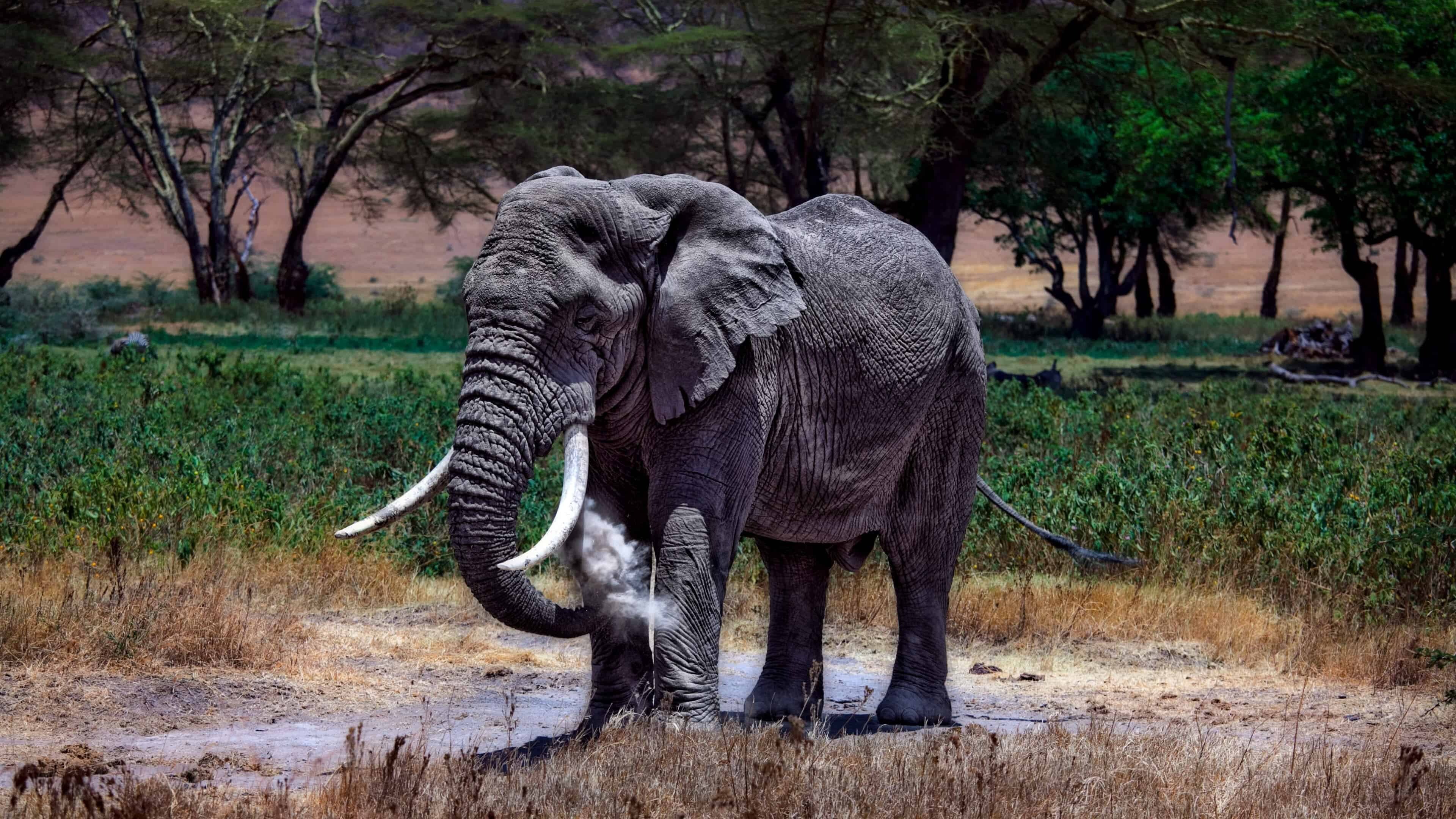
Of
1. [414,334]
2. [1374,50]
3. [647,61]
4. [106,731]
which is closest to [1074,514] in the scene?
[106,731]

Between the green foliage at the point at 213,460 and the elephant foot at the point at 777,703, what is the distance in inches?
121

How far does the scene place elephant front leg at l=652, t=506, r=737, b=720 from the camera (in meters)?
5.88

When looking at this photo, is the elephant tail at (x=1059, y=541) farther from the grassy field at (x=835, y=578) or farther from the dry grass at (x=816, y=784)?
the dry grass at (x=816, y=784)

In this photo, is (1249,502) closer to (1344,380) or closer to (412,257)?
(1344,380)

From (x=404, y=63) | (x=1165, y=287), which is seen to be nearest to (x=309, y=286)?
(x=404, y=63)

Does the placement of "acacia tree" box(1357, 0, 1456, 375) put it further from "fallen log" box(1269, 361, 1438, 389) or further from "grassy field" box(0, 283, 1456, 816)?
"grassy field" box(0, 283, 1456, 816)

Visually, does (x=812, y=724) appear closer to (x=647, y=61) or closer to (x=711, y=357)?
(x=711, y=357)

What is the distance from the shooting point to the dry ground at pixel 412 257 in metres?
73.6

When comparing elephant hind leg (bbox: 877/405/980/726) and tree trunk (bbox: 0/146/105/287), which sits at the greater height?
tree trunk (bbox: 0/146/105/287)

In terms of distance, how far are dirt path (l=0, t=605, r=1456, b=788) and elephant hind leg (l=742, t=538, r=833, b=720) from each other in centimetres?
28

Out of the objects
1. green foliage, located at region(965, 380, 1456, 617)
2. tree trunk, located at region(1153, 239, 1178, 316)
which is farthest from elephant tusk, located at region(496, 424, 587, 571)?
tree trunk, located at region(1153, 239, 1178, 316)

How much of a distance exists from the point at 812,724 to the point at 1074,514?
3.84 metres

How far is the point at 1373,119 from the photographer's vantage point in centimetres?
2367

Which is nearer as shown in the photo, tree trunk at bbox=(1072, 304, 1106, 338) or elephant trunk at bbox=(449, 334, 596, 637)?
elephant trunk at bbox=(449, 334, 596, 637)
